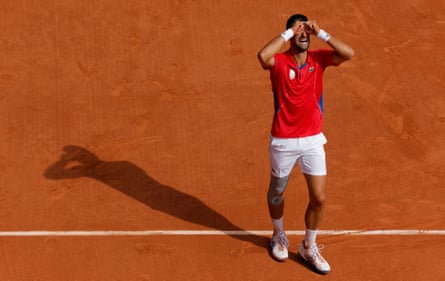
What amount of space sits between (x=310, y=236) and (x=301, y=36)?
239 cm

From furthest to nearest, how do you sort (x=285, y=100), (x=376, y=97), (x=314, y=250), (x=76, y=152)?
(x=376, y=97)
(x=76, y=152)
(x=314, y=250)
(x=285, y=100)

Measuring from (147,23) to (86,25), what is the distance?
105cm

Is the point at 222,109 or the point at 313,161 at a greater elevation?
the point at 222,109

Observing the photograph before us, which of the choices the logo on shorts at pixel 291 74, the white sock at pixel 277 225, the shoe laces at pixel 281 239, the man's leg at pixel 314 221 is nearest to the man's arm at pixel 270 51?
the logo on shorts at pixel 291 74

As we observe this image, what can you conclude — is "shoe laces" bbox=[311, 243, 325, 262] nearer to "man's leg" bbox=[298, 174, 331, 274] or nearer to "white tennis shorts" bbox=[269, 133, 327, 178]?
"man's leg" bbox=[298, 174, 331, 274]

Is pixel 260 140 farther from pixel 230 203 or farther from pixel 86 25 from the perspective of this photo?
pixel 86 25

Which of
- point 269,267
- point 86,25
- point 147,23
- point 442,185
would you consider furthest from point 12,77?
point 442,185

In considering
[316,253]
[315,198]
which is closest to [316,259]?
[316,253]

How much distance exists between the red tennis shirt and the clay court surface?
1.91 meters

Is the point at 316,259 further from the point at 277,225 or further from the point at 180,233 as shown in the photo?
the point at 180,233

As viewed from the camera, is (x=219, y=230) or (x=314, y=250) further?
(x=219, y=230)

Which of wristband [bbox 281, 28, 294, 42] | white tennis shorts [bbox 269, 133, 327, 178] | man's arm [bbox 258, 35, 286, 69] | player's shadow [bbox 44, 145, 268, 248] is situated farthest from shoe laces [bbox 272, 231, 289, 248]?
wristband [bbox 281, 28, 294, 42]

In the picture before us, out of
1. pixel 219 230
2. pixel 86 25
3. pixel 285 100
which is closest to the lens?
pixel 285 100

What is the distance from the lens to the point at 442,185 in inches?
344
